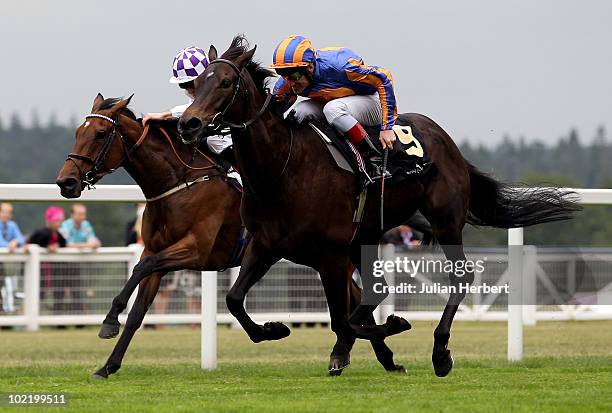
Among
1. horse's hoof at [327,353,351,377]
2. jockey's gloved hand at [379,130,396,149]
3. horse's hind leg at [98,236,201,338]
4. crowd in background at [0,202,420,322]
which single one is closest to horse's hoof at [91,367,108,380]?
horse's hind leg at [98,236,201,338]

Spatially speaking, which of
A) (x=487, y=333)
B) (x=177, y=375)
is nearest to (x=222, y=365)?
(x=177, y=375)

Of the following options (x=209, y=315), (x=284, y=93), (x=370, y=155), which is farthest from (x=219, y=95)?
(x=209, y=315)

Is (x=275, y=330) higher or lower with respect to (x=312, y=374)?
higher

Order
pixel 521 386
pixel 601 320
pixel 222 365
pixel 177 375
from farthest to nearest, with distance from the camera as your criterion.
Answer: pixel 601 320 < pixel 222 365 < pixel 177 375 < pixel 521 386

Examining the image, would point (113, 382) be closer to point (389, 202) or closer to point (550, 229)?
point (389, 202)

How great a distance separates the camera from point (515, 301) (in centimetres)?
959

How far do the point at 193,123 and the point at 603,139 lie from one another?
170 feet

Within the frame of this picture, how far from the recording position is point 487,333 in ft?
42.1

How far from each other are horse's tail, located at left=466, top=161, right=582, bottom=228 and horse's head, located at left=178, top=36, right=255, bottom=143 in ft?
7.47

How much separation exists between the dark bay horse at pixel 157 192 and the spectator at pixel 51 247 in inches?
164

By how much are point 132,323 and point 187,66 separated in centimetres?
176

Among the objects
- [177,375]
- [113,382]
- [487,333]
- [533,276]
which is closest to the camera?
[113,382]

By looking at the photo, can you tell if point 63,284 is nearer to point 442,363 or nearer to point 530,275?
point 530,275

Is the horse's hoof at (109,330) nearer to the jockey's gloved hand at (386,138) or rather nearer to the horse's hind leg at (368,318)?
the horse's hind leg at (368,318)
